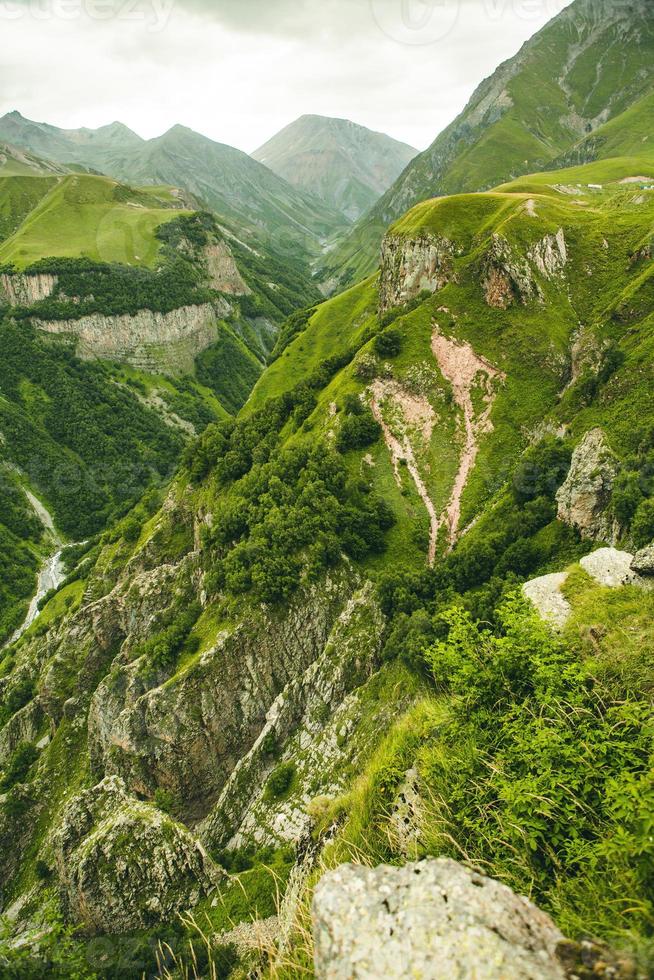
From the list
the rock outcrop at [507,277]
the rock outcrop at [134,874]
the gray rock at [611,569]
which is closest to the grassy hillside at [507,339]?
the rock outcrop at [507,277]

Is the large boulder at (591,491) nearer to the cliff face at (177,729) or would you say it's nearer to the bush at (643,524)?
the bush at (643,524)

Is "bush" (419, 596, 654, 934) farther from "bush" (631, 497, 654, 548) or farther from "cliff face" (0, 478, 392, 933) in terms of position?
"bush" (631, 497, 654, 548)

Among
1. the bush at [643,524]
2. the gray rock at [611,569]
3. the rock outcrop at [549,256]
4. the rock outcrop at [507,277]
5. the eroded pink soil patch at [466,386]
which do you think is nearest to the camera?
the gray rock at [611,569]

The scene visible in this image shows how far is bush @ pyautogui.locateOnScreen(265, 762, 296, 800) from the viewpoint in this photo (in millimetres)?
42594

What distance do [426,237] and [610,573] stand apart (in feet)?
272

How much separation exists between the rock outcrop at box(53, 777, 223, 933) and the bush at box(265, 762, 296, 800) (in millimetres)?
16578

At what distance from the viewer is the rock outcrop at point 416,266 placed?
89.5 meters

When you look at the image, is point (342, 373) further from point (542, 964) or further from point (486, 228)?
point (542, 964)

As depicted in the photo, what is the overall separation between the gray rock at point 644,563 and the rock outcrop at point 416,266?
73.9 meters

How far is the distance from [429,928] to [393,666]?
3813 cm

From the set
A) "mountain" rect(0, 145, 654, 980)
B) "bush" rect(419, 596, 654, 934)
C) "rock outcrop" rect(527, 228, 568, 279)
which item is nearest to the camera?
"bush" rect(419, 596, 654, 934)

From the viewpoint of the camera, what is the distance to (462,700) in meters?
14.0

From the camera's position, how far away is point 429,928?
791cm

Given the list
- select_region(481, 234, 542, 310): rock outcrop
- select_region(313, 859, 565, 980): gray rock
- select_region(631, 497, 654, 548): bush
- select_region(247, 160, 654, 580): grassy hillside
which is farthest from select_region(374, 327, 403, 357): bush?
select_region(313, 859, 565, 980): gray rock
